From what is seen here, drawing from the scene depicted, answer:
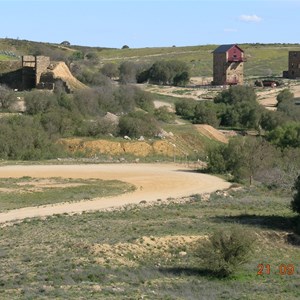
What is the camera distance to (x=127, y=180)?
4047 centimetres

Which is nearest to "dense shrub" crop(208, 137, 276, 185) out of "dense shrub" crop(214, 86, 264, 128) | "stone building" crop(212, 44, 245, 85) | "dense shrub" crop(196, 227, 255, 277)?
"dense shrub" crop(196, 227, 255, 277)

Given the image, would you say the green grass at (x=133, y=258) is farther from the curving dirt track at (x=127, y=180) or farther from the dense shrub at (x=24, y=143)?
the dense shrub at (x=24, y=143)

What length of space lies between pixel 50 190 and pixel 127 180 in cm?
534

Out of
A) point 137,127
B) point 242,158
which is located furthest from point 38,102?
point 242,158

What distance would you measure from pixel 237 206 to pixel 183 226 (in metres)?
6.40

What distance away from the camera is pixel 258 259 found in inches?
901

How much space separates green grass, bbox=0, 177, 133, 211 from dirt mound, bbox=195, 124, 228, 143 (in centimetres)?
2193

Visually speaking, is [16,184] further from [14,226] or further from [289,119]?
[289,119]

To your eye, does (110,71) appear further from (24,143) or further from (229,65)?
(24,143)

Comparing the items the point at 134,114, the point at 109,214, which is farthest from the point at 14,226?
the point at 134,114

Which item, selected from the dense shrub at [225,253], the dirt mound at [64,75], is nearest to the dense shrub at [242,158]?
the dense shrub at [225,253]

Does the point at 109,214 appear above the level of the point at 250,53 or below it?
below
